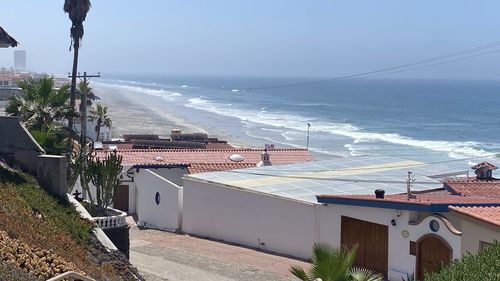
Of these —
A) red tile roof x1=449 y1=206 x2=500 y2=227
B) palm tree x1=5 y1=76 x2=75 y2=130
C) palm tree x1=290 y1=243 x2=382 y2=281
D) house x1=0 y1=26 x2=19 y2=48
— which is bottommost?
red tile roof x1=449 y1=206 x2=500 y2=227

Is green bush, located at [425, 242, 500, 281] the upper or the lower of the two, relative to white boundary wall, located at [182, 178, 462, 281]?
upper

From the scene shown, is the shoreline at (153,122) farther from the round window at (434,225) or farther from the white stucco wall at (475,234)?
the white stucco wall at (475,234)

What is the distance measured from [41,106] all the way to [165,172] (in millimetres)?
8494

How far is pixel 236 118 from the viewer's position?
95.4m

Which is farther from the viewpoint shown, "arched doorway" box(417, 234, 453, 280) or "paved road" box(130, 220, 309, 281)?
"paved road" box(130, 220, 309, 281)

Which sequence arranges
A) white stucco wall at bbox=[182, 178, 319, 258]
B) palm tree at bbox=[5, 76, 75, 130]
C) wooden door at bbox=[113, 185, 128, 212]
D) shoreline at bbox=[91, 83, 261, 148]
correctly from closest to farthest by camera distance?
1. palm tree at bbox=[5, 76, 75, 130]
2. white stucco wall at bbox=[182, 178, 319, 258]
3. wooden door at bbox=[113, 185, 128, 212]
4. shoreline at bbox=[91, 83, 261, 148]

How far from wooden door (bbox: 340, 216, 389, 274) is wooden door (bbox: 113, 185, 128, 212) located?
36.2ft

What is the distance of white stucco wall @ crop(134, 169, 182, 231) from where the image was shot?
24.9 m

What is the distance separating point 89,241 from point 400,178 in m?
12.9

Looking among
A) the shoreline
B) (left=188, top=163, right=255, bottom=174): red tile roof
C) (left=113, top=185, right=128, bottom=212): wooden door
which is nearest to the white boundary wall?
(left=188, top=163, right=255, bottom=174): red tile roof

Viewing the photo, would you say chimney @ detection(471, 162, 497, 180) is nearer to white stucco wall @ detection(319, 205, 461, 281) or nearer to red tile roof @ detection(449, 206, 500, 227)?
white stucco wall @ detection(319, 205, 461, 281)

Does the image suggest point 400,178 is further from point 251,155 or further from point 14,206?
point 14,206

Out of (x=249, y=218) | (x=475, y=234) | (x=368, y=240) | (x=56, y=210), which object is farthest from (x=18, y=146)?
(x=475, y=234)

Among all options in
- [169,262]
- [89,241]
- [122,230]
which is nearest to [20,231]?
[89,241]
